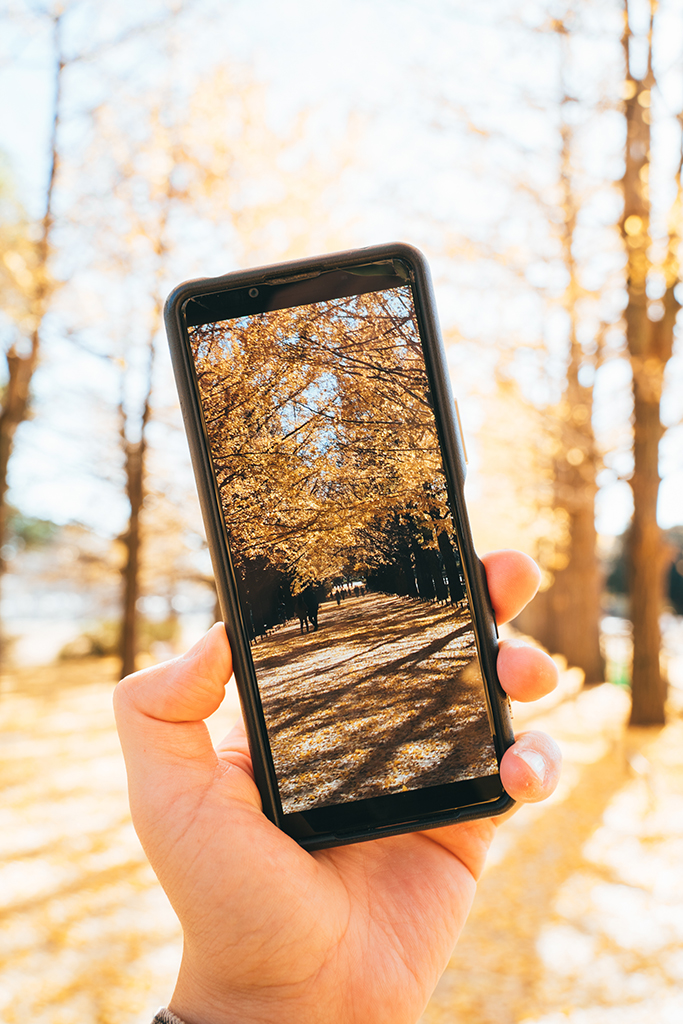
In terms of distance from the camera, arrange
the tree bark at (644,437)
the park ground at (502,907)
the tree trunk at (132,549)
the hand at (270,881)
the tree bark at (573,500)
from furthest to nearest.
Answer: the tree trunk at (132,549) → the tree bark at (573,500) → the tree bark at (644,437) → the park ground at (502,907) → the hand at (270,881)

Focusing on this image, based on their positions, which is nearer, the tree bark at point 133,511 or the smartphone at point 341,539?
the smartphone at point 341,539

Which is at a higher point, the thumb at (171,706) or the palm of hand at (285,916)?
the thumb at (171,706)

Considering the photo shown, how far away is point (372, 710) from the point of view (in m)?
1.62

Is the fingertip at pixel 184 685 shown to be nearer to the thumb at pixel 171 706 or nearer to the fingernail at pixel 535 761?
the thumb at pixel 171 706

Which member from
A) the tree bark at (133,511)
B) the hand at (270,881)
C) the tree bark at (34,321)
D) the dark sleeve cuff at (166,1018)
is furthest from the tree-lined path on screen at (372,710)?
the tree bark at (133,511)

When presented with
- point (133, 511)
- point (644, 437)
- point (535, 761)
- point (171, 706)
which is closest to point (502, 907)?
point (535, 761)

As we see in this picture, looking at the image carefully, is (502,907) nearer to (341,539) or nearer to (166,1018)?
(166,1018)

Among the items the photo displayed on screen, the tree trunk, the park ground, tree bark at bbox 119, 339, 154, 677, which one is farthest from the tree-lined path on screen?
the tree trunk

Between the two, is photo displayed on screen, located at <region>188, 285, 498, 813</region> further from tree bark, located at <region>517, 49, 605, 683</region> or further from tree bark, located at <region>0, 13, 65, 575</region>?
tree bark, located at <region>0, 13, 65, 575</region>

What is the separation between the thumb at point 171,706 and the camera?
5.13ft

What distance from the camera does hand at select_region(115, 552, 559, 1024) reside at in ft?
4.70

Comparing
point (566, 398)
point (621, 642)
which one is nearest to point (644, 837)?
point (566, 398)

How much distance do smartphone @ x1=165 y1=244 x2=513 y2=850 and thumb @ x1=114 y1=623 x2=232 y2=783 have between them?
65 mm

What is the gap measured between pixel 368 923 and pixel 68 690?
38.6 feet
